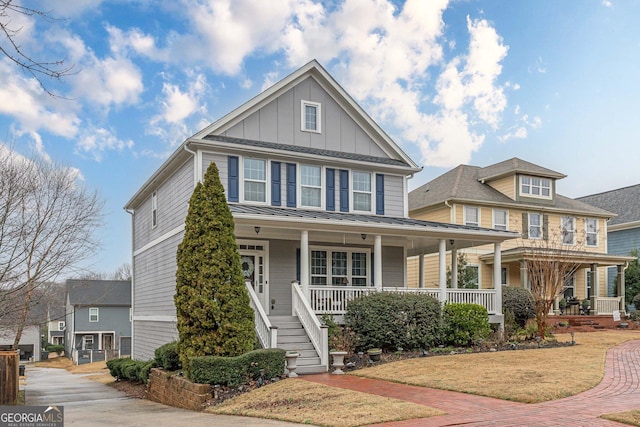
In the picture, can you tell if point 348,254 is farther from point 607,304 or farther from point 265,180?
point 607,304

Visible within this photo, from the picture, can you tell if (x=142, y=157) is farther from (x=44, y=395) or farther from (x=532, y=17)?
(x=532, y=17)

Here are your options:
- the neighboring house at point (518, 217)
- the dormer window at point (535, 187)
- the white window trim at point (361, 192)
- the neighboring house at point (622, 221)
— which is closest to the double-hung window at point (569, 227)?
the neighboring house at point (518, 217)

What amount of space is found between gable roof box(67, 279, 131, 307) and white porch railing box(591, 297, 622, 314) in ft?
129

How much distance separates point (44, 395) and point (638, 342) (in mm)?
19465

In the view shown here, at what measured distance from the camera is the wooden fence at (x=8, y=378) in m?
12.8

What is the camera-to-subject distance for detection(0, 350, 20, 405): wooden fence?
12.8 meters

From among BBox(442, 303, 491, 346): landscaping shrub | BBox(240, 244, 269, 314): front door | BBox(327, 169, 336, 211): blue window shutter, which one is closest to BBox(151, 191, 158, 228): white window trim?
BBox(240, 244, 269, 314): front door

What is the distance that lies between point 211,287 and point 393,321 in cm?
551

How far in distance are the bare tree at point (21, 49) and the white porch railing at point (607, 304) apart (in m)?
29.3

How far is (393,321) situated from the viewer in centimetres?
1702

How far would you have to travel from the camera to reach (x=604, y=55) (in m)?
18.8

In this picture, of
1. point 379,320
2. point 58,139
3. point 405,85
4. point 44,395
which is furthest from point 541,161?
point 44,395

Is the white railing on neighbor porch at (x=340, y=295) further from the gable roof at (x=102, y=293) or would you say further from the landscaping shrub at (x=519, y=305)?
the gable roof at (x=102, y=293)
